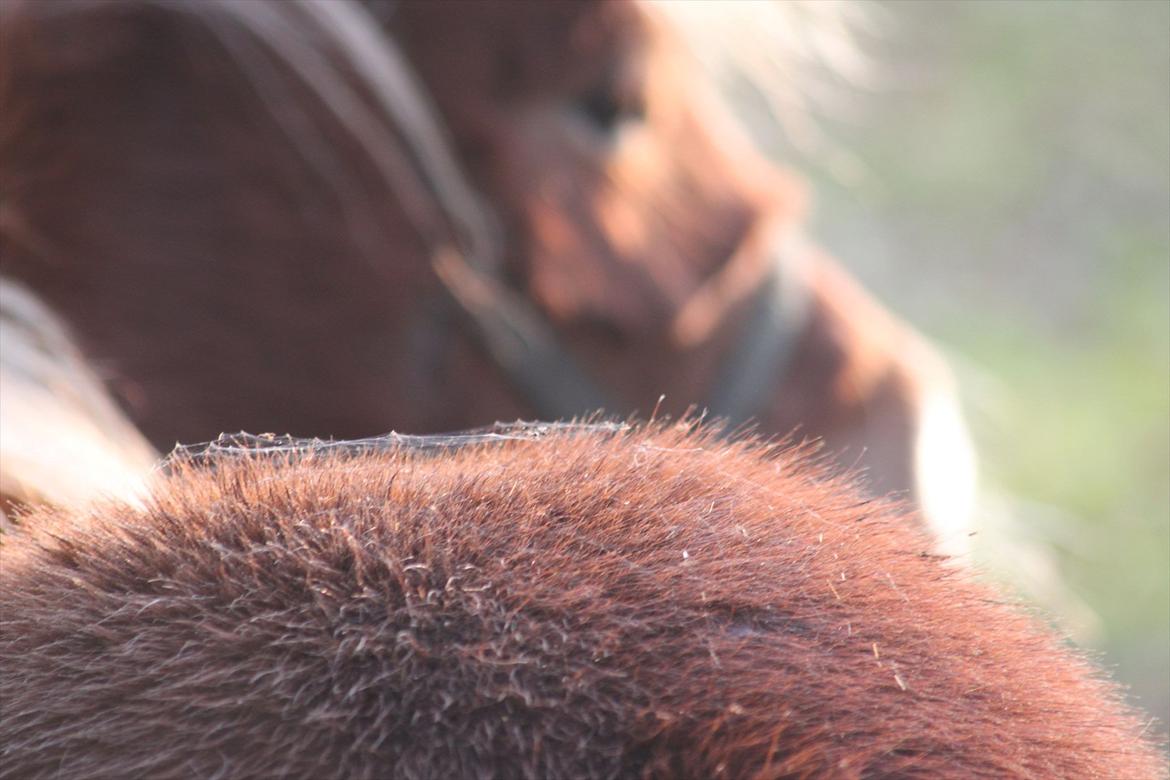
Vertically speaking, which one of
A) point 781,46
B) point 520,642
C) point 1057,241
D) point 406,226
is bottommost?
point 520,642

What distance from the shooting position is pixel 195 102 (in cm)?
82

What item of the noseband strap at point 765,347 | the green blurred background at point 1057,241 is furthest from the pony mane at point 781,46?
Answer: the green blurred background at point 1057,241

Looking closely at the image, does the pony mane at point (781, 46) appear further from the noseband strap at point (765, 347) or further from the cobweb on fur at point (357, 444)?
the cobweb on fur at point (357, 444)

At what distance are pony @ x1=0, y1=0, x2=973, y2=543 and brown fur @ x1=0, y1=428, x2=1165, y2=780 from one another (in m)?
0.53

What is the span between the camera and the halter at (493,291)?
2.72 feet

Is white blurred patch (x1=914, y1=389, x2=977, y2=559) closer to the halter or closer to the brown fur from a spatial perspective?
the halter

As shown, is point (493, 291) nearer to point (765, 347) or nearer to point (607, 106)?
point (607, 106)

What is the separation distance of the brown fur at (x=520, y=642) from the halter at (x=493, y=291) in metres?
0.55

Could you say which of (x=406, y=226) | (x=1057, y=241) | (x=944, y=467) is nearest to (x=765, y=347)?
(x=944, y=467)

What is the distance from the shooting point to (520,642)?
260mm

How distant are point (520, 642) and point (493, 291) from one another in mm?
738

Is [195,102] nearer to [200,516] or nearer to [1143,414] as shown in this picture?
[200,516]

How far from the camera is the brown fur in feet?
0.83

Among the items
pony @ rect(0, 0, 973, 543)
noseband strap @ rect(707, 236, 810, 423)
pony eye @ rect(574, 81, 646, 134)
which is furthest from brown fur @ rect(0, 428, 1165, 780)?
noseband strap @ rect(707, 236, 810, 423)
